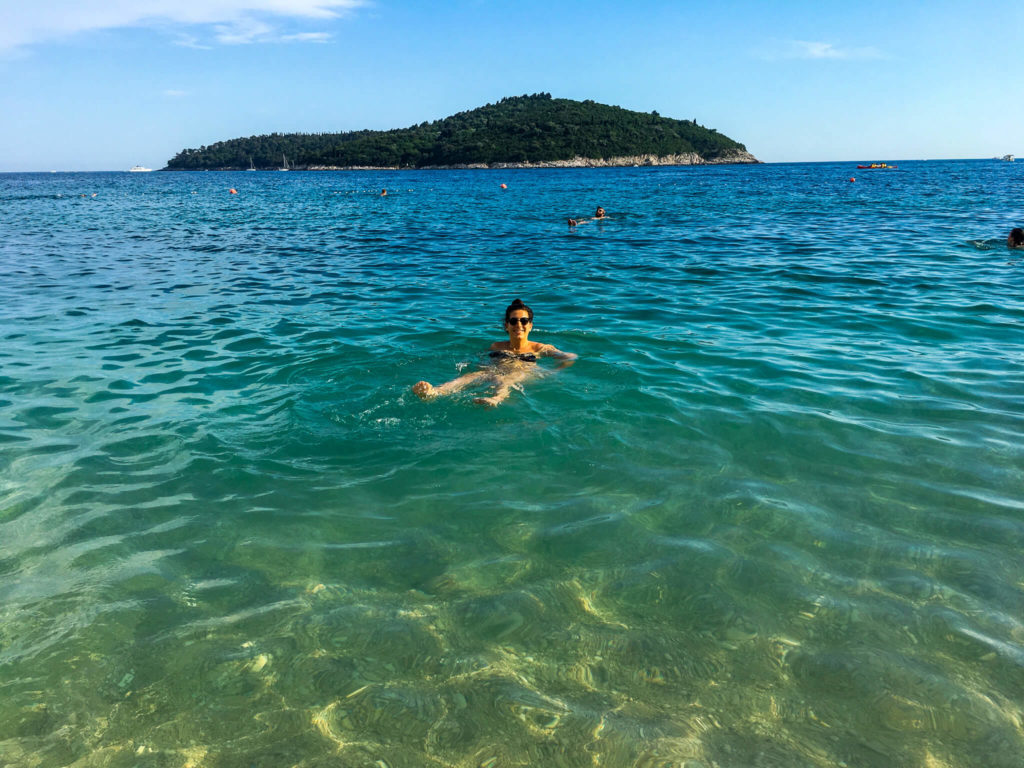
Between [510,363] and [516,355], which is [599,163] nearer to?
[516,355]

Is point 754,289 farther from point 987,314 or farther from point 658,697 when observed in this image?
point 658,697

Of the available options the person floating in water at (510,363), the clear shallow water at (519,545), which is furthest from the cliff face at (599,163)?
the clear shallow water at (519,545)

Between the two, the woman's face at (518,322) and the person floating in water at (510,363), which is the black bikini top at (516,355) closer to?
the person floating in water at (510,363)

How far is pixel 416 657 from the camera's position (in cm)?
360

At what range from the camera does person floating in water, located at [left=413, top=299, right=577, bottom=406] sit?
741 cm

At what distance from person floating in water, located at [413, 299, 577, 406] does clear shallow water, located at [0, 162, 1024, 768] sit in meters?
0.28

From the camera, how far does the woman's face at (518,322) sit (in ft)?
26.9

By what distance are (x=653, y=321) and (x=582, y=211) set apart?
25.3 m

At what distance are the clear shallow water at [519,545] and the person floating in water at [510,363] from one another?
282 mm

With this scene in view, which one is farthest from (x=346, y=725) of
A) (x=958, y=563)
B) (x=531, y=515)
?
(x=958, y=563)

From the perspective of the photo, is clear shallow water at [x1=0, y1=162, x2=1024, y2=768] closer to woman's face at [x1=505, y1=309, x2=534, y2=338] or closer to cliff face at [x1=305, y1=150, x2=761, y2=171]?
woman's face at [x1=505, y1=309, x2=534, y2=338]

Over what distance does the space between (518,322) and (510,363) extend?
564mm

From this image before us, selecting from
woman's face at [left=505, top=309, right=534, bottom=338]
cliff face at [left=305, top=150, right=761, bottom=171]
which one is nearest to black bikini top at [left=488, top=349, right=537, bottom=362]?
woman's face at [left=505, top=309, right=534, bottom=338]

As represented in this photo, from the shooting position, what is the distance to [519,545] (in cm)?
466
